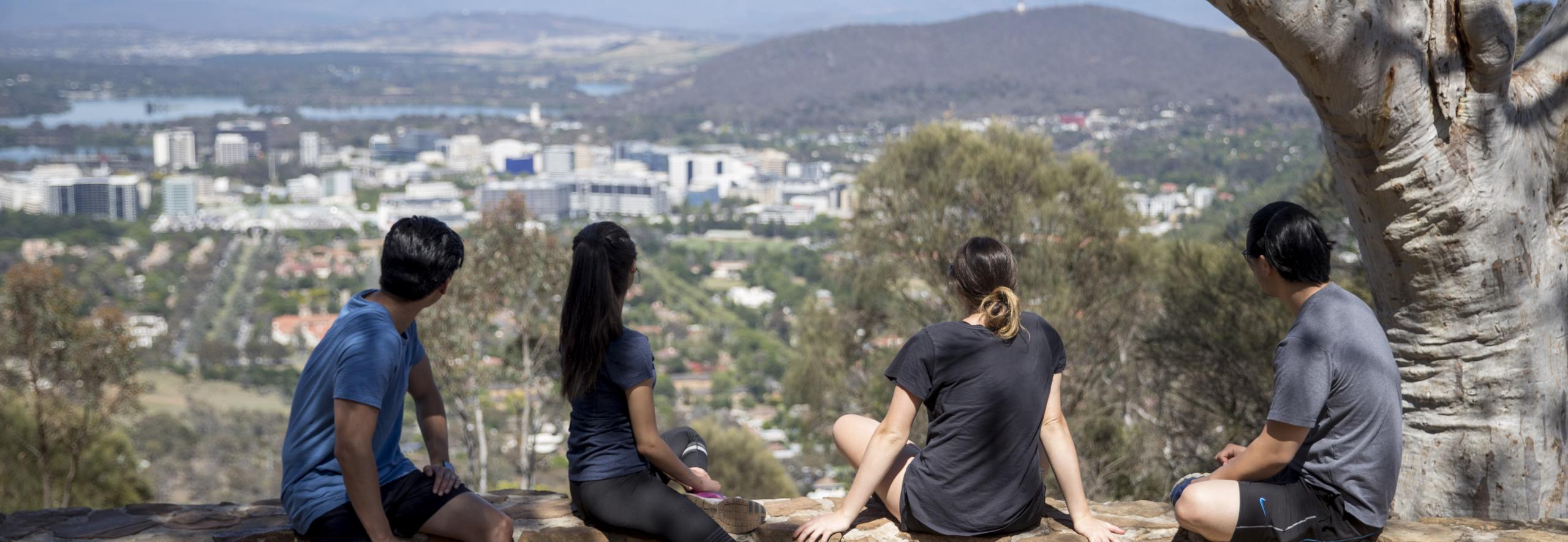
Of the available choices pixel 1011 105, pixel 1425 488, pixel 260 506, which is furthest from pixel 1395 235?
pixel 1011 105

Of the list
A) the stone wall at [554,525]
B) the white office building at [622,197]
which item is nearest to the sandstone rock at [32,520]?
the stone wall at [554,525]

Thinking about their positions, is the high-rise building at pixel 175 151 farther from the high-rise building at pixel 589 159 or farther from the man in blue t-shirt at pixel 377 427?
the man in blue t-shirt at pixel 377 427

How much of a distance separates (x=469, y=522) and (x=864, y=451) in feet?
3.25

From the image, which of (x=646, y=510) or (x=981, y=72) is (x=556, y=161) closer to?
(x=981, y=72)

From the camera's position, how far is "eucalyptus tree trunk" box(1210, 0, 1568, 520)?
275 centimetres

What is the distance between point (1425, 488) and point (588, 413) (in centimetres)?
245

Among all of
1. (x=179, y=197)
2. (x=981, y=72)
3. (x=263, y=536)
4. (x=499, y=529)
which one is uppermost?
(x=981, y=72)

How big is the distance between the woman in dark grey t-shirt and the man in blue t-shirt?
0.88 meters

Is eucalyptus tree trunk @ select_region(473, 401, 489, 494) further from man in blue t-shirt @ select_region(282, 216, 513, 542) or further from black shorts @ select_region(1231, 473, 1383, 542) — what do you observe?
black shorts @ select_region(1231, 473, 1383, 542)

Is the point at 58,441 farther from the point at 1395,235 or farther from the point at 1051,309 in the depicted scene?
the point at 1395,235

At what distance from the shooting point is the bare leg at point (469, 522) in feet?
8.25

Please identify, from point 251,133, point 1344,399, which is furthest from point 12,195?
point 1344,399

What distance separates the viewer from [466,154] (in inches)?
2911

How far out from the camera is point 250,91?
10969 cm
